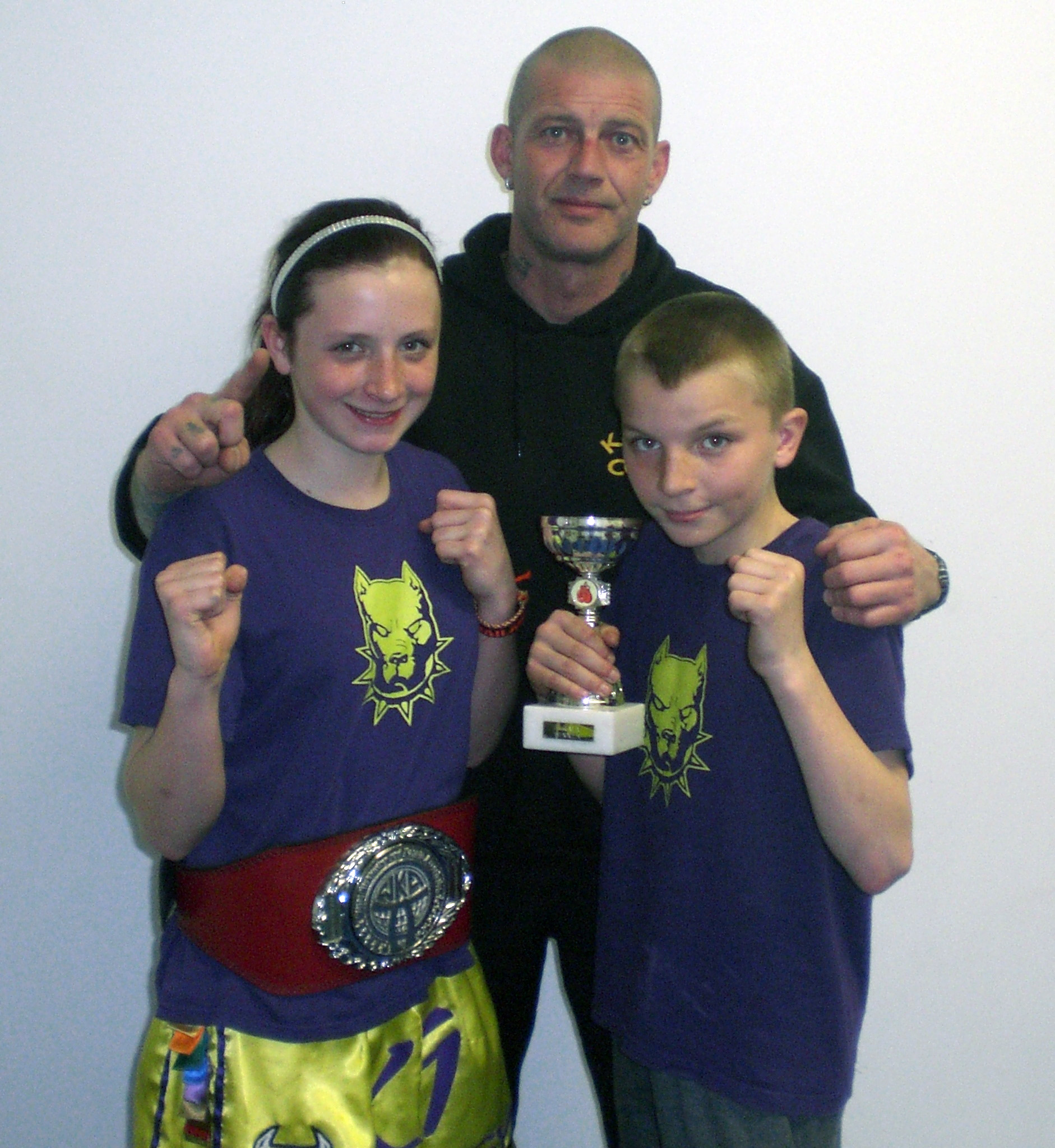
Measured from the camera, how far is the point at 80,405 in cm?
198

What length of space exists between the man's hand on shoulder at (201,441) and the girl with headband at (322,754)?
33mm

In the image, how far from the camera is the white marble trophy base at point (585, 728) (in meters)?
1.26

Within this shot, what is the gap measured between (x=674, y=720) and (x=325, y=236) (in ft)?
2.24

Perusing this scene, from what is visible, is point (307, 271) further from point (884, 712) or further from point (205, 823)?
point (884, 712)

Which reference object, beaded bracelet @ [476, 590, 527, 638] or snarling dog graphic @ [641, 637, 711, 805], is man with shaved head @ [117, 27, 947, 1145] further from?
snarling dog graphic @ [641, 637, 711, 805]

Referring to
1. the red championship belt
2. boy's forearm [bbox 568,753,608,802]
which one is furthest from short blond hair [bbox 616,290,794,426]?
the red championship belt

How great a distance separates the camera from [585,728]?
50.3 inches

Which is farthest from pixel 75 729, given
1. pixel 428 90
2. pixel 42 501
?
pixel 428 90

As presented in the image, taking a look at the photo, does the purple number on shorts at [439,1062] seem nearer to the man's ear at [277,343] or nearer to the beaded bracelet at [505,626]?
the beaded bracelet at [505,626]

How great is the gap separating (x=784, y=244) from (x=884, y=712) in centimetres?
107

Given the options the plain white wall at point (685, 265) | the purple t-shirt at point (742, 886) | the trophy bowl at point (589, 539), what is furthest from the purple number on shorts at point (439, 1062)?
the plain white wall at point (685, 265)

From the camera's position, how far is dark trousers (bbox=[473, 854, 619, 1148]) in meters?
1.59

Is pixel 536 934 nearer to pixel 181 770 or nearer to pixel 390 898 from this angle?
pixel 390 898

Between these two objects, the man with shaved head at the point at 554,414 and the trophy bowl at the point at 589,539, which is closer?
the trophy bowl at the point at 589,539
